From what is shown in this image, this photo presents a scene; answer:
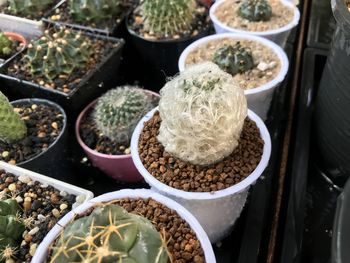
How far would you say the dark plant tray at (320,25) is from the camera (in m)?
1.62

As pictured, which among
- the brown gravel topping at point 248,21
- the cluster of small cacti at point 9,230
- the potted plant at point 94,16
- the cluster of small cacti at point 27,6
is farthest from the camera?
the cluster of small cacti at point 27,6

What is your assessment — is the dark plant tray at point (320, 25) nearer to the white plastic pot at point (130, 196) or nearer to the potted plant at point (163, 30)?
the potted plant at point (163, 30)

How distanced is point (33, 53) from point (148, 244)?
960 mm

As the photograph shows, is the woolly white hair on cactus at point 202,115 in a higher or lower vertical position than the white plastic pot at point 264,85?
higher

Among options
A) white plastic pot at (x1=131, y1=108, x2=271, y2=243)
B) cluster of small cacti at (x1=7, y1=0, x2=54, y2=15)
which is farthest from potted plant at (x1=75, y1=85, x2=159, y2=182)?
cluster of small cacti at (x1=7, y1=0, x2=54, y2=15)

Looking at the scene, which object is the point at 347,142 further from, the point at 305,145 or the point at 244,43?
the point at 244,43

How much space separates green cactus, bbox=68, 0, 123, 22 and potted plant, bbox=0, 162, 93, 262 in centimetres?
76

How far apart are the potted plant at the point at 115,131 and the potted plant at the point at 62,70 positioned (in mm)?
92

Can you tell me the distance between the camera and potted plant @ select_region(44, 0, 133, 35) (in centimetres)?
162

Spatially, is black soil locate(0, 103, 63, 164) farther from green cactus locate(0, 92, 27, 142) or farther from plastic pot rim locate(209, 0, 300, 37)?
plastic pot rim locate(209, 0, 300, 37)

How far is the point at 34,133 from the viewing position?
127cm

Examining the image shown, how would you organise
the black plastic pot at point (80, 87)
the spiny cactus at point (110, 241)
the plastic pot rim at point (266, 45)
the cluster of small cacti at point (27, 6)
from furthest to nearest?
the cluster of small cacti at point (27, 6), the black plastic pot at point (80, 87), the plastic pot rim at point (266, 45), the spiny cactus at point (110, 241)

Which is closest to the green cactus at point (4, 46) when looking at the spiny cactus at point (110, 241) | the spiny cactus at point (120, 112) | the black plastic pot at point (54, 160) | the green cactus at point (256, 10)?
the black plastic pot at point (54, 160)

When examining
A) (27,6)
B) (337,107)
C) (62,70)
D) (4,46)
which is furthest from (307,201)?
(27,6)
